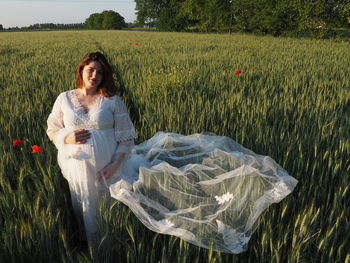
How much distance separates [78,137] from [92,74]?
0.37 m

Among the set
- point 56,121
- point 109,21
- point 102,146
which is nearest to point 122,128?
point 102,146

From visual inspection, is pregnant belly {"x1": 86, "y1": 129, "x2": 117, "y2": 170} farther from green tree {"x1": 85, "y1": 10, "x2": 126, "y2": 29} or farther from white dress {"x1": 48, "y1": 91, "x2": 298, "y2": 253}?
green tree {"x1": 85, "y1": 10, "x2": 126, "y2": 29}

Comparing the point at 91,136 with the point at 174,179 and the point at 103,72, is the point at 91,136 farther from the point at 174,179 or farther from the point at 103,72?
the point at 174,179

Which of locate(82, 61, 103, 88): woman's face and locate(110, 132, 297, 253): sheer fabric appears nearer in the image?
locate(110, 132, 297, 253): sheer fabric

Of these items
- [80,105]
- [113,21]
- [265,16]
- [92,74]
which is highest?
[113,21]

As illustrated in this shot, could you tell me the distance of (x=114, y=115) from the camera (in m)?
1.50

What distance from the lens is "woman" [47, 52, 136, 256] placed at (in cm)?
133

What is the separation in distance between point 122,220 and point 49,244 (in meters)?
0.28

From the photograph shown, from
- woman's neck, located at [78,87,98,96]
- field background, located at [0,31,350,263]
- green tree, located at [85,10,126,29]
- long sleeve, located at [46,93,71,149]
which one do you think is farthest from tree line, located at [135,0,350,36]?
green tree, located at [85,10,126,29]

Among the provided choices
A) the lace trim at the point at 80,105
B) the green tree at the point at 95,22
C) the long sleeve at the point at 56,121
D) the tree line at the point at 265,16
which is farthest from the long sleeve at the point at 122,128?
the green tree at the point at 95,22

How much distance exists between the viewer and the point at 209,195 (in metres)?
1.20

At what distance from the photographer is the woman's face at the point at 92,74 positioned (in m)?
1.48

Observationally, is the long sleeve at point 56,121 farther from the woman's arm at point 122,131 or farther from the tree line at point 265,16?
the tree line at point 265,16

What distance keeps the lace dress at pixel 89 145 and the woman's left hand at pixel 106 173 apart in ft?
0.06
